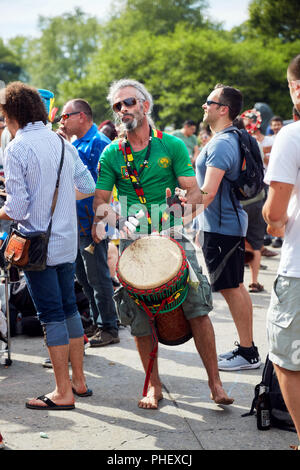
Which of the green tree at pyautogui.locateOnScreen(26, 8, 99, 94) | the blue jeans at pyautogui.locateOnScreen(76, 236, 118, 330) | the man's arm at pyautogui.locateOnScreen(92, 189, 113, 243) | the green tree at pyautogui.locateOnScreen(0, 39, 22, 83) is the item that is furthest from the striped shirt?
the green tree at pyautogui.locateOnScreen(0, 39, 22, 83)

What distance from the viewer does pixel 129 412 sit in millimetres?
3795

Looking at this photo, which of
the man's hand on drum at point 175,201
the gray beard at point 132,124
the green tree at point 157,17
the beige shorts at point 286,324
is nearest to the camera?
the beige shorts at point 286,324

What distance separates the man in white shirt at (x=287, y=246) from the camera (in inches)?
103

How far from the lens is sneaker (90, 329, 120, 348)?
5305mm

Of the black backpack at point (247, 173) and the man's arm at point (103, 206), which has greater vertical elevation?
the black backpack at point (247, 173)

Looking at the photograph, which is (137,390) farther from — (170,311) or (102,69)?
(102,69)

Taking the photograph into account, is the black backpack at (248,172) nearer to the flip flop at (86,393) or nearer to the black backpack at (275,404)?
the black backpack at (275,404)

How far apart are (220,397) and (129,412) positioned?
22.2 inches

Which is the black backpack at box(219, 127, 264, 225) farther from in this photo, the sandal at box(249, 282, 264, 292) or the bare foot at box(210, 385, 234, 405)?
the sandal at box(249, 282, 264, 292)

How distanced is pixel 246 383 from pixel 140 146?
178 cm

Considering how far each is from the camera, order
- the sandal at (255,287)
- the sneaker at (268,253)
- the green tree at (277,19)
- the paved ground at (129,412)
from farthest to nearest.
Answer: the green tree at (277,19), the sneaker at (268,253), the sandal at (255,287), the paved ground at (129,412)

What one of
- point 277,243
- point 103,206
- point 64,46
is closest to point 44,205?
point 103,206

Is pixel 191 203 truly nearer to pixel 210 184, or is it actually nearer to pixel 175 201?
pixel 175 201

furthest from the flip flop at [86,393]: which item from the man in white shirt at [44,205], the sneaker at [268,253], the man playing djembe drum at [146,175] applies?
the sneaker at [268,253]
